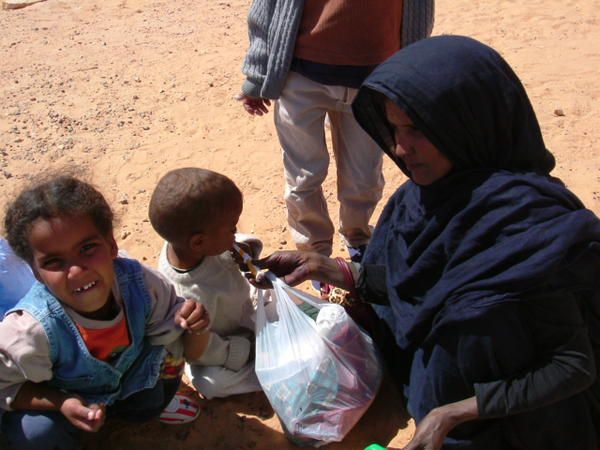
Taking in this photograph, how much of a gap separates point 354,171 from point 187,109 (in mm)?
2421

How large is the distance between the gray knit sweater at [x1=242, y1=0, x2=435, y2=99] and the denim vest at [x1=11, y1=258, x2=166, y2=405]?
1.12m

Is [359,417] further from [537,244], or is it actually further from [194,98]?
[194,98]

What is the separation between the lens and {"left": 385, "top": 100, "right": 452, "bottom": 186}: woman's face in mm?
2029

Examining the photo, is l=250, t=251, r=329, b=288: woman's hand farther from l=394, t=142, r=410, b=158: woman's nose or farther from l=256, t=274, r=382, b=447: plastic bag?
l=394, t=142, r=410, b=158: woman's nose

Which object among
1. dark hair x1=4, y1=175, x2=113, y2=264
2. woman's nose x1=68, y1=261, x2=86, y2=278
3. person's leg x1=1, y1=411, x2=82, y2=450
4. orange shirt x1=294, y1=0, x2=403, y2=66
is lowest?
person's leg x1=1, y1=411, x2=82, y2=450

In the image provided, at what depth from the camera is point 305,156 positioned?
3.13 metres

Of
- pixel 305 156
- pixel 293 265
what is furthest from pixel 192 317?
pixel 305 156

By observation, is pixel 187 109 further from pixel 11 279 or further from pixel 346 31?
pixel 11 279

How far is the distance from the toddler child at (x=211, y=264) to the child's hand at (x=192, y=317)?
20 centimetres

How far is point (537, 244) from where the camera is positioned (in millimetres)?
1813

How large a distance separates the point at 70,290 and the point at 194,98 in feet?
11.8

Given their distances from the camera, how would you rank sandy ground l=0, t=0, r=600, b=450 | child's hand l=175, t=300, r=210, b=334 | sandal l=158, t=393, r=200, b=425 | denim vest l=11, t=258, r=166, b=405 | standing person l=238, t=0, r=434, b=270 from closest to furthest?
1. denim vest l=11, t=258, r=166, b=405
2. child's hand l=175, t=300, r=210, b=334
3. sandal l=158, t=393, r=200, b=425
4. sandy ground l=0, t=0, r=600, b=450
5. standing person l=238, t=0, r=434, b=270

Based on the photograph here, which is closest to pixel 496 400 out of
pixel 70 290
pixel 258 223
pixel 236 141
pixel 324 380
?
pixel 324 380

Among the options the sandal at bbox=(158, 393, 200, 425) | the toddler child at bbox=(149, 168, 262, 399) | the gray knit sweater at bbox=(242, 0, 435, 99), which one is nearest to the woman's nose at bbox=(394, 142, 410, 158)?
the toddler child at bbox=(149, 168, 262, 399)
